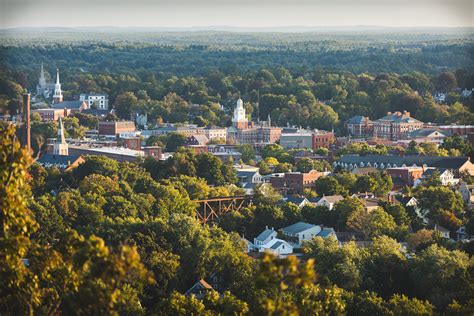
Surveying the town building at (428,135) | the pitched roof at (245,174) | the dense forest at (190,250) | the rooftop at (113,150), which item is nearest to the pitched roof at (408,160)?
the dense forest at (190,250)

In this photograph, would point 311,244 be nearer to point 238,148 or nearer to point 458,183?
point 458,183

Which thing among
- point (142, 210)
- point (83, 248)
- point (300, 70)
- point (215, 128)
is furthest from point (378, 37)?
point (83, 248)

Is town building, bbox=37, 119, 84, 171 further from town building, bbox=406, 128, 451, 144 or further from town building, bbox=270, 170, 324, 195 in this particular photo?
town building, bbox=406, 128, 451, 144

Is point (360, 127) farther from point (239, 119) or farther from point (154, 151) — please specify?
point (154, 151)

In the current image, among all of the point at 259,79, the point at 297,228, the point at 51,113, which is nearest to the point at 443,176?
the point at 297,228

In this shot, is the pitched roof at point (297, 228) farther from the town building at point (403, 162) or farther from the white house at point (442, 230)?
the town building at point (403, 162)
